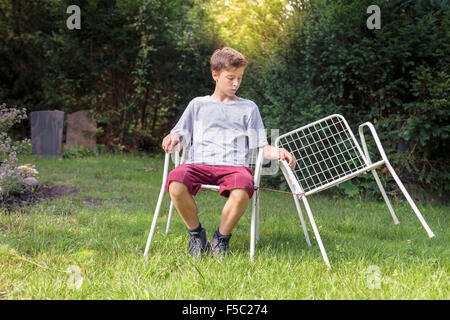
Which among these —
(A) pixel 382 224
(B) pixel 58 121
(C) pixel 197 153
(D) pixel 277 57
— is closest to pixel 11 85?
(B) pixel 58 121

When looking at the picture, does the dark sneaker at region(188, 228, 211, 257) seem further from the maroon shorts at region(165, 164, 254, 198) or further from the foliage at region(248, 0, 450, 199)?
the foliage at region(248, 0, 450, 199)

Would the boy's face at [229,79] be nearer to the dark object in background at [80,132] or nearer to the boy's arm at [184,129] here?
the boy's arm at [184,129]

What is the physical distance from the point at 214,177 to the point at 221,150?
0.18 metres

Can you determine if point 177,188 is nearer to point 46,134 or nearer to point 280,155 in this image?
point 280,155

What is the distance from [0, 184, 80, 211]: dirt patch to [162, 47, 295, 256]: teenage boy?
1777mm

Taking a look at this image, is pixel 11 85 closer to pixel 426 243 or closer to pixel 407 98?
pixel 407 98

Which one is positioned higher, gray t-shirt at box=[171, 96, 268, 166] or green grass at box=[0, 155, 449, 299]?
gray t-shirt at box=[171, 96, 268, 166]

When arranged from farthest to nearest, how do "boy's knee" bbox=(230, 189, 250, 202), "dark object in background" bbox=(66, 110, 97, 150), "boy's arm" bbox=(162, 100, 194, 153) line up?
"dark object in background" bbox=(66, 110, 97, 150) < "boy's arm" bbox=(162, 100, 194, 153) < "boy's knee" bbox=(230, 189, 250, 202)

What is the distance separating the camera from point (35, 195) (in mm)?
3777

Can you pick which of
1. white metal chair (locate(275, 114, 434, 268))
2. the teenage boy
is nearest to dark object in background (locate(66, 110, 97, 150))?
white metal chair (locate(275, 114, 434, 268))

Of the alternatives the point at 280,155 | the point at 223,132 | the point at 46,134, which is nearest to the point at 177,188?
the point at 223,132

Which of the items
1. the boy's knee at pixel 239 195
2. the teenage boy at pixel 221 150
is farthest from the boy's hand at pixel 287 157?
the boy's knee at pixel 239 195

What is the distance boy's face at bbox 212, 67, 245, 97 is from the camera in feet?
7.63
